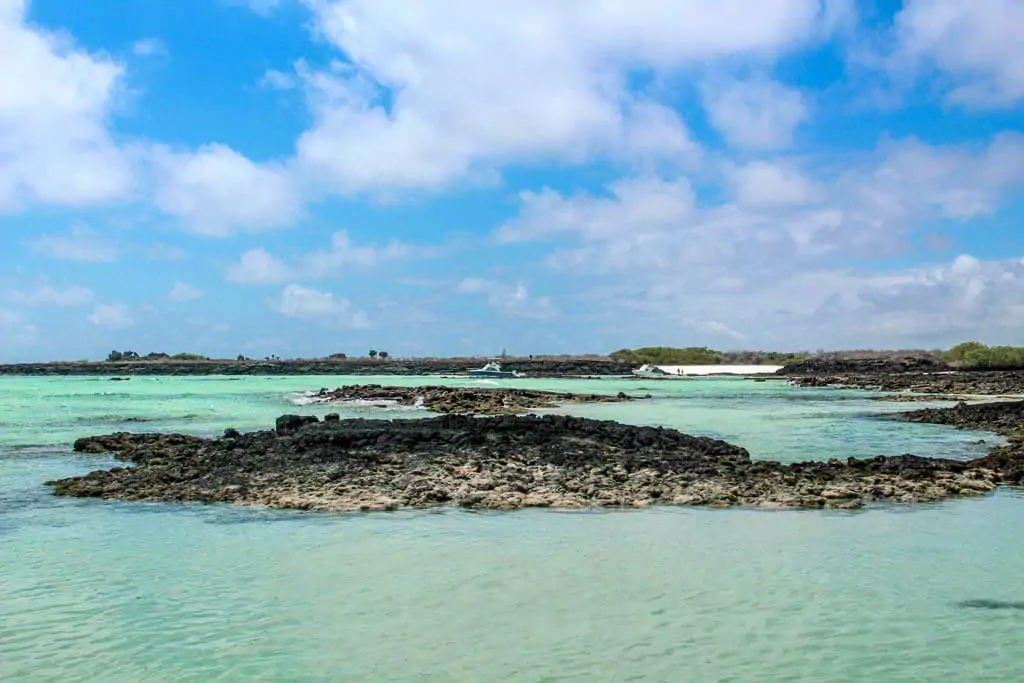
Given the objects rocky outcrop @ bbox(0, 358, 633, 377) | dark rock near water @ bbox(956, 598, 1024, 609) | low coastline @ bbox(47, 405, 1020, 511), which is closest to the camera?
dark rock near water @ bbox(956, 598, 1024, 609)

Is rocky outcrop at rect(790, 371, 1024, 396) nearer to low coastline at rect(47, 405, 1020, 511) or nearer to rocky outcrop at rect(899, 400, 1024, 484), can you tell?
rocky outcrop at rect(899, 400, 1024, 484)

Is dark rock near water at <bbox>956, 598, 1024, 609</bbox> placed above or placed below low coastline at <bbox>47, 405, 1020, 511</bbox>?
below

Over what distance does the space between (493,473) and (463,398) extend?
26907 mm

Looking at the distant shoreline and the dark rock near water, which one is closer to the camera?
the dark rock near water

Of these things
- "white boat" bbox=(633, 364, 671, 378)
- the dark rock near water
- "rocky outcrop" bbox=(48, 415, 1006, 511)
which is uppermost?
"white boat" bbox=(633, 364, 671, 378)

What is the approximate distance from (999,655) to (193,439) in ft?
65.8

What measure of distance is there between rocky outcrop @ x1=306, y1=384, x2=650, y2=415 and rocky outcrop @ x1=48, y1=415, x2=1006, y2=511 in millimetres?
16660

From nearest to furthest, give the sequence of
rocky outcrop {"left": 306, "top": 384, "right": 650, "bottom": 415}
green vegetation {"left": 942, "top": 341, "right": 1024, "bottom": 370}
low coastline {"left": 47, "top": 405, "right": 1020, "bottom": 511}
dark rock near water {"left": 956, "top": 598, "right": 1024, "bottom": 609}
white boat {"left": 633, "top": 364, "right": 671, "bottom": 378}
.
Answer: dark rock near water {"left": 956, "top": 598, "right": 1024, "bottom": 609}, low coastline {"left": 47, "top": 405, "right": 1020, "bottom": 511}, rocky outcrop {"left": 306, "top": 384, "right": 650, "bottom": 415}, green vegetation {"left": 942, "top": 341, "right": 1024, "bottom": 370}, white boat {"left": 633, "top": 364, "right": 671, "bottom": 378}

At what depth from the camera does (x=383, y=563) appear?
11.1 meters

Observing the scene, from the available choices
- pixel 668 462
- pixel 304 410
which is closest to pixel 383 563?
Answer: pixel 668 462

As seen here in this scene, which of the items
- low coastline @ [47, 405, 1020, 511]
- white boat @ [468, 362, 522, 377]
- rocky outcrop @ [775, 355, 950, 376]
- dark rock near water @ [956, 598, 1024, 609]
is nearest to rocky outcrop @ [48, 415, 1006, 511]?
low coastline @ [47, 405, 1020, 511]

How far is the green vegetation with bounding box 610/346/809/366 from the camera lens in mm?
124625

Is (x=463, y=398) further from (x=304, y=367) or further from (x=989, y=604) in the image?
(x=304, y=367)

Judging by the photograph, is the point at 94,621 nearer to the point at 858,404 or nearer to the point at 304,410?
the point at 304,410
